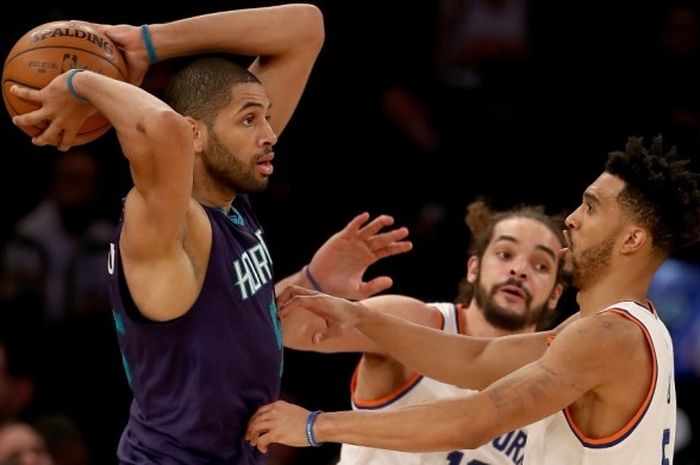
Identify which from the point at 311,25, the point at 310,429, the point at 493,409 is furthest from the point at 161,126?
the point at 493,409

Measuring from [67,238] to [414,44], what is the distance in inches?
116

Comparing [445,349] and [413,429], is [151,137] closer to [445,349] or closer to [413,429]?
[413,429]

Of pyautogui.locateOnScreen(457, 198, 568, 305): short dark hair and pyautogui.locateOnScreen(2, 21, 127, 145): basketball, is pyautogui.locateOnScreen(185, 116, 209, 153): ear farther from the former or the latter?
pyautogui.locateOnScreen(457, 198, 568, 305): short dark hair

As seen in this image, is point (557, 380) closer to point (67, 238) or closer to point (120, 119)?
point (120, 119)

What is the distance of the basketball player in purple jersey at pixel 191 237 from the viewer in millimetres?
4000

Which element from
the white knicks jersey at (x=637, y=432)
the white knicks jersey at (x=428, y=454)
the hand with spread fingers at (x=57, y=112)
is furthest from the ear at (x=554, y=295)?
the hand with spread fingers at (x=57, y=112)

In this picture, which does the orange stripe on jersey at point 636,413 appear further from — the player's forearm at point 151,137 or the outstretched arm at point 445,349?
the player's forearm at point 151,137

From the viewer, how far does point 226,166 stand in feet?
14.8

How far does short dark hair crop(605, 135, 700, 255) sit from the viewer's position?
4609 millimetres

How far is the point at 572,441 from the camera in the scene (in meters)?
4.56

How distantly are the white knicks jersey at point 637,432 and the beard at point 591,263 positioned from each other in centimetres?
17

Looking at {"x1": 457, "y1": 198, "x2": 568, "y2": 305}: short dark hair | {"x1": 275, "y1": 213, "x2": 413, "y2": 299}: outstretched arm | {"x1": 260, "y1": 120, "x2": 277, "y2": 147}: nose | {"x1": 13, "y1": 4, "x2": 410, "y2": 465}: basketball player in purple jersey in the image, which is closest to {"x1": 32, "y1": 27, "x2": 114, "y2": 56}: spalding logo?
{"x1": 13, "y1": 4, "x2": 410, "y2": 465}: basketball player in purple jersey

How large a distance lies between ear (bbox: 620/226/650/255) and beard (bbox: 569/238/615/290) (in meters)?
0.05

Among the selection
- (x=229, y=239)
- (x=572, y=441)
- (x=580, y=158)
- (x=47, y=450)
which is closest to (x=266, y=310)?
(x=229, y=239)
